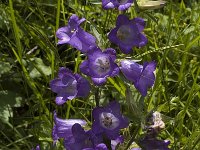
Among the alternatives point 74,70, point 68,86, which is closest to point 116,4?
point 68,86

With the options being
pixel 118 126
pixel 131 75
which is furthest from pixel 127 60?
pixel 118 126

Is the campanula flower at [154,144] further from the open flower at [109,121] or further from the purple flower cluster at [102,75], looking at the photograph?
the open flower at [109,121]

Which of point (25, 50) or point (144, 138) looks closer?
point (144, 138)

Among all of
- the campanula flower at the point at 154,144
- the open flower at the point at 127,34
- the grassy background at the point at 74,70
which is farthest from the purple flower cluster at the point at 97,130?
the grassy background at the point at 74,70

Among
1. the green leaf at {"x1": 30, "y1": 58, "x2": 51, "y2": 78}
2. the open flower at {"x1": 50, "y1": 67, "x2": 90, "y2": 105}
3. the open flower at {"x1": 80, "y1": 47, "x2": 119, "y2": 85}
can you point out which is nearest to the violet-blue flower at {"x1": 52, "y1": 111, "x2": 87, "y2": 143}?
the open flower at {"x1": 50, "y1": 67, "x2": 90, "y2": 105}

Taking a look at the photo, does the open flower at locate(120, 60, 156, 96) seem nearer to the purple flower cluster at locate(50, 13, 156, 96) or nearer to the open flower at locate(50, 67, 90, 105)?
the purple flower cluster at locate(50, 13, 156, 96)

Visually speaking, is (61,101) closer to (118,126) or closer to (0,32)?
(118,126)

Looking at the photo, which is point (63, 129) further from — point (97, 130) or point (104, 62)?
point (104, 62)
